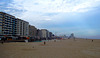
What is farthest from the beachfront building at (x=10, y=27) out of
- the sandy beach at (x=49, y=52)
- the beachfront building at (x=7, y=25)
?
the sandy beach at (x=49, y=52)

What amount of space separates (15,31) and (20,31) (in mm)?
3989

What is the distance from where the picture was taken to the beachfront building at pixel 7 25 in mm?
52534

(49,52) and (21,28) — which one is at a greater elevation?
(21,28)

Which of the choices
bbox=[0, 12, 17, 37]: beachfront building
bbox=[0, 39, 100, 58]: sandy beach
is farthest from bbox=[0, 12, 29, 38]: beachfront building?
bbox=[0, 39, 100, 58]: sandy beach

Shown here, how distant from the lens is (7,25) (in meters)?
56.6

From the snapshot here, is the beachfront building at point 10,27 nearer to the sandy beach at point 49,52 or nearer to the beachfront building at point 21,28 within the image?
the beachfront building at point 21,28

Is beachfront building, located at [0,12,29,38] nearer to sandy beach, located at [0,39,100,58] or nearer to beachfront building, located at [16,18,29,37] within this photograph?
beachfront building, located at [16,18,29,37]

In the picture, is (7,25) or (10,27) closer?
(7,25)

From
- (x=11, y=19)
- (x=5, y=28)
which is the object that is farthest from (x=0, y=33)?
(x=11, y=19)

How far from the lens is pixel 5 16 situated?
55.6 m

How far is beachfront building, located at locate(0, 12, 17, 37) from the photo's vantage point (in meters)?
52.5

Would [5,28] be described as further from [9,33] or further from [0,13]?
[0,13]

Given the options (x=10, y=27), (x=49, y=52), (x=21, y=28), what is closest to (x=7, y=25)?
(x=10, y=27)

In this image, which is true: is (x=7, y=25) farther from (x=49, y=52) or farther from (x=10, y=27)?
(x=49, y=52)
